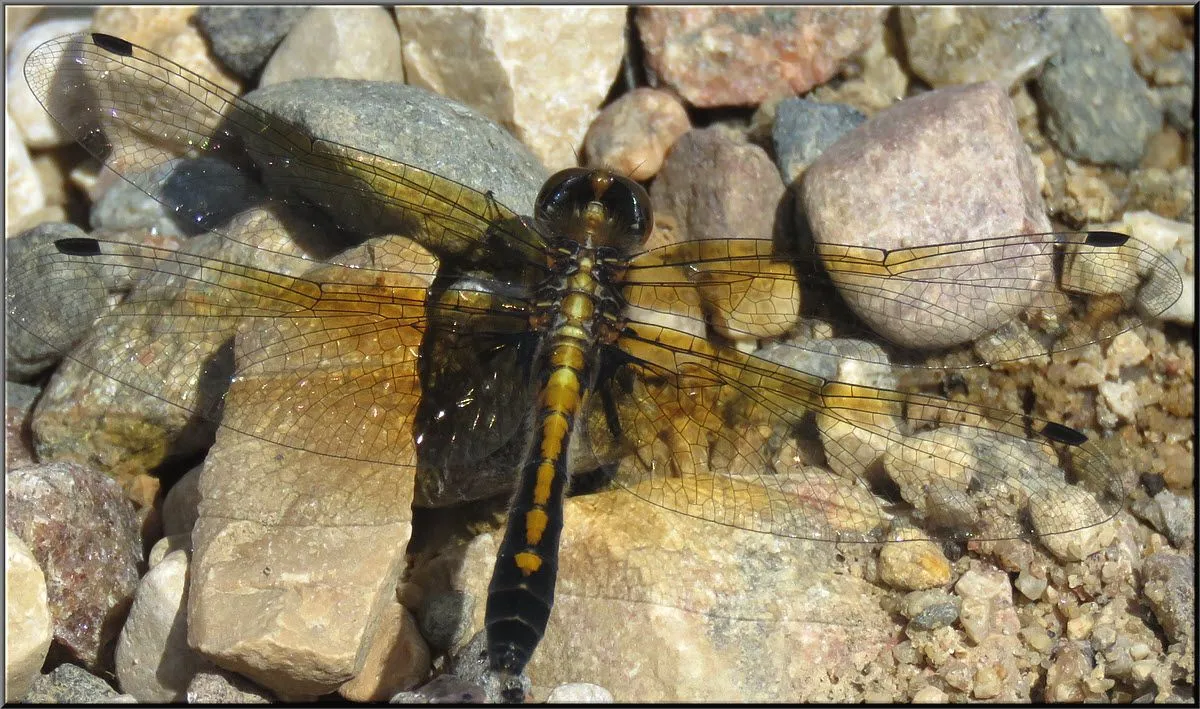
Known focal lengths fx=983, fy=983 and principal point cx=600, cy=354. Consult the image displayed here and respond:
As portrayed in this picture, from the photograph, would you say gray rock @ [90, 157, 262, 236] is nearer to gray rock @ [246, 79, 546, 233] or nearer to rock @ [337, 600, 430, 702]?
gray rock @ [246, 79, 546, 233]

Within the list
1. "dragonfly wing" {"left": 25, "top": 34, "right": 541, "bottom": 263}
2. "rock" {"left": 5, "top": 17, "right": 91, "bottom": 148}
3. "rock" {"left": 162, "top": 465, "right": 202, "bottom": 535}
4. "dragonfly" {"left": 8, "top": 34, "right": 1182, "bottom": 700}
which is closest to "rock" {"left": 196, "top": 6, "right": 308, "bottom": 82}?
"rock" {"left": 5, "top": 17, "right": 91, "bottom": 148}

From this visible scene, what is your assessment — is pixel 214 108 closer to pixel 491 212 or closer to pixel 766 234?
pixel 491 212

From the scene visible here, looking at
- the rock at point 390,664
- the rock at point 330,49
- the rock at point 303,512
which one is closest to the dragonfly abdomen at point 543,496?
the rock at point 303,512

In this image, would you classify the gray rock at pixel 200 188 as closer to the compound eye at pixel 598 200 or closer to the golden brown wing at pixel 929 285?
the compound eye at pixel 598 200

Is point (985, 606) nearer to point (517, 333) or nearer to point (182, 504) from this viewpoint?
point (517, 333)

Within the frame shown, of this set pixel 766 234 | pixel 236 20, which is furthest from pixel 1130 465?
pixel 236 20

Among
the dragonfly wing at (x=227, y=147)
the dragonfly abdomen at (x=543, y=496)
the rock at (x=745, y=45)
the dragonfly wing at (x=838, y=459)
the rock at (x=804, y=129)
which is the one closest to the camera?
the dragonfly abdomen at (x=543, y=496)

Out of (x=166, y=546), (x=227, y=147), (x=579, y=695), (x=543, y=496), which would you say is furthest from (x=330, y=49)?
(x=579, y=695)

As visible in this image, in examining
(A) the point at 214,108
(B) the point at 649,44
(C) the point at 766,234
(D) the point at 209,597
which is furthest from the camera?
(B) the point at 649,44
